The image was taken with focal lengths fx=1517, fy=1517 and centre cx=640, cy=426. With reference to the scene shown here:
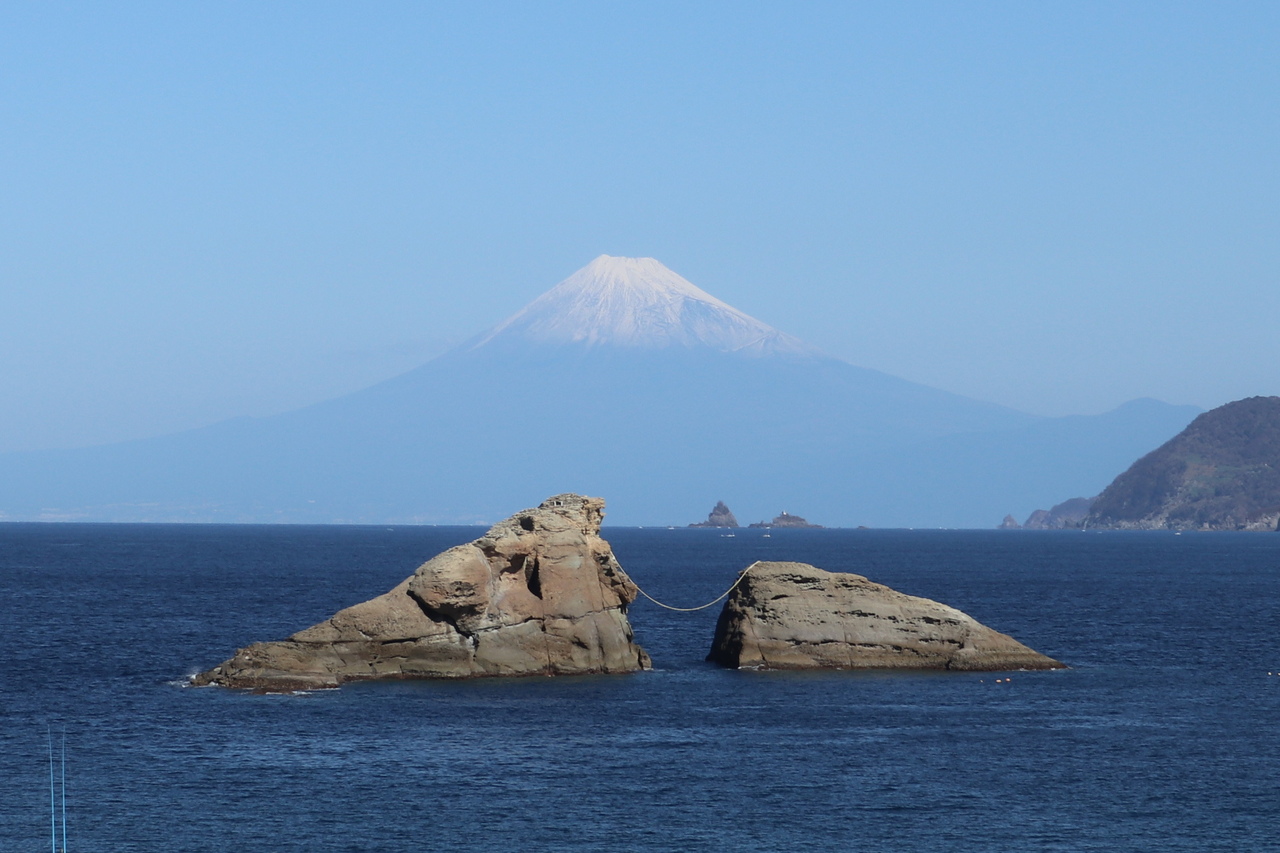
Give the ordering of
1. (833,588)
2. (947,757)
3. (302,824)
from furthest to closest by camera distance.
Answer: (833,588) < (947,757) < (302,824)

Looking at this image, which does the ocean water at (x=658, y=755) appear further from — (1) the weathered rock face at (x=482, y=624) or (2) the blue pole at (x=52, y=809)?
(1) the weathered rock face at (x=482, y=624)

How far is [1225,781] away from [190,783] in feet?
92.1

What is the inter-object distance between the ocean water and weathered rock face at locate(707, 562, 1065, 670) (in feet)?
5.45

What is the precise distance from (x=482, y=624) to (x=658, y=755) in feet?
49.8

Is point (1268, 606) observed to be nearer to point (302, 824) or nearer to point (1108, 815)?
point (1108, 815)

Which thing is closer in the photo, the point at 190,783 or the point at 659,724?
the point at 190,783

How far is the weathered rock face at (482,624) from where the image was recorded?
186ft

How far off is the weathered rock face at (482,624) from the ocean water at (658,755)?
1.67m

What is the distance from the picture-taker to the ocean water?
1419 inches

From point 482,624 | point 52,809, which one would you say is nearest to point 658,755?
point 482,624

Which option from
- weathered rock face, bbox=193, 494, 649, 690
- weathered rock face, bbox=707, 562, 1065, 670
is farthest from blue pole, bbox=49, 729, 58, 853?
weathered rock face, bbox=707, 562, 1065, 670

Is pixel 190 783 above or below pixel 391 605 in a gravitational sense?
below

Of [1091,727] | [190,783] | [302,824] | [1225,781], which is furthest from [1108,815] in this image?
[190,783]

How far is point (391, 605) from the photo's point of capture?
57562 millimetres
